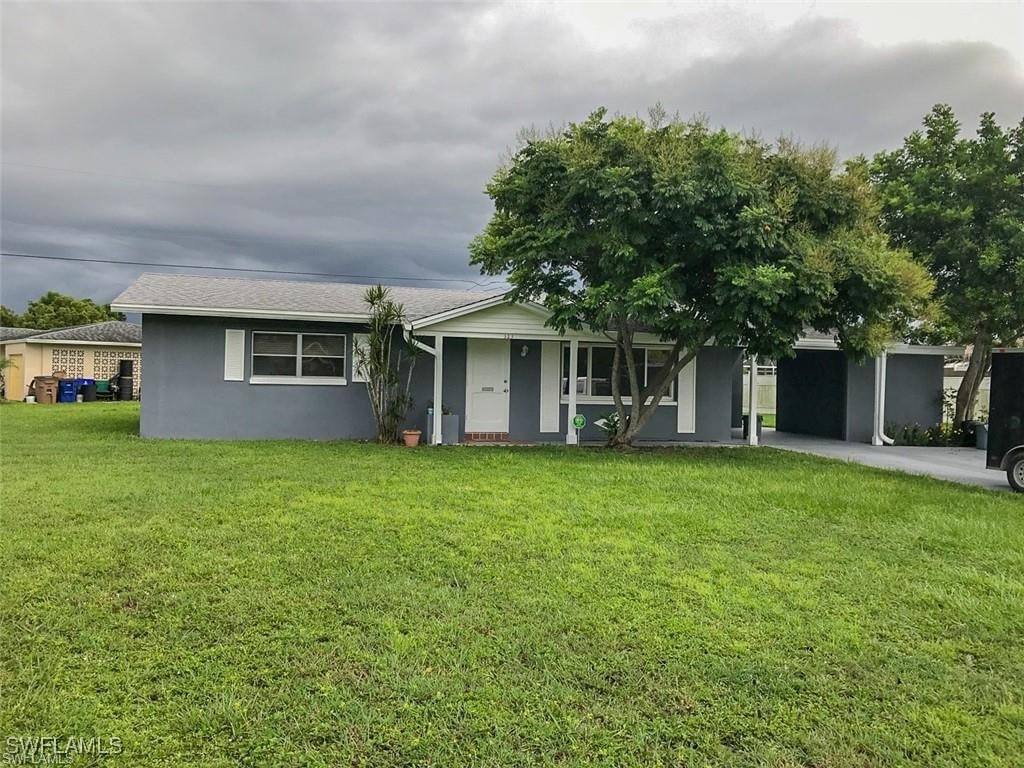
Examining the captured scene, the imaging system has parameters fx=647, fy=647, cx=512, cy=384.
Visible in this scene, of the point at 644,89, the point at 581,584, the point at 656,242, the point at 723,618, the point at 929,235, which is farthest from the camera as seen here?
the point at 929,235

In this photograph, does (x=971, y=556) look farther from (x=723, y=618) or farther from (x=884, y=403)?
(x=884, y=403)

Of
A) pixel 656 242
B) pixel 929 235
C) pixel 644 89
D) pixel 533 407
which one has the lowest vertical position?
pixel 533 407

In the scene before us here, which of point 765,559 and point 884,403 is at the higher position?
point 884,403

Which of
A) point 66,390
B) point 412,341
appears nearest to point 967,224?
point 412,341

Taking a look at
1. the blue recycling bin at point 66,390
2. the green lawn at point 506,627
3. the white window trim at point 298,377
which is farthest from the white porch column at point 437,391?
the blue recycling bin at point 66,390

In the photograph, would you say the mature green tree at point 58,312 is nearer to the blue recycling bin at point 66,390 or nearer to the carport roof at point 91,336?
the carport roof at point 91,336

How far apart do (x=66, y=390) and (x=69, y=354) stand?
2.92m

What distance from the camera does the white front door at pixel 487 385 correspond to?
13805 millimetres

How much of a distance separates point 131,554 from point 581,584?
3.45 meters

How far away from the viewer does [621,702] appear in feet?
9.98

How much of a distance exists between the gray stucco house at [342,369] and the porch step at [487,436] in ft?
0.07

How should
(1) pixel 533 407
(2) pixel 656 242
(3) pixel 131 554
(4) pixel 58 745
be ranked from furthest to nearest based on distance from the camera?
(1) pixel 533 407 → (2) pixel 656 242 → (3) pixel 131 554 → (4) pixel 58 745

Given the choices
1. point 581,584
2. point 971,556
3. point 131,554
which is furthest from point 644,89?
point 131,554

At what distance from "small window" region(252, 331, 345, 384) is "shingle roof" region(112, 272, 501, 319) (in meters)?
0.66
